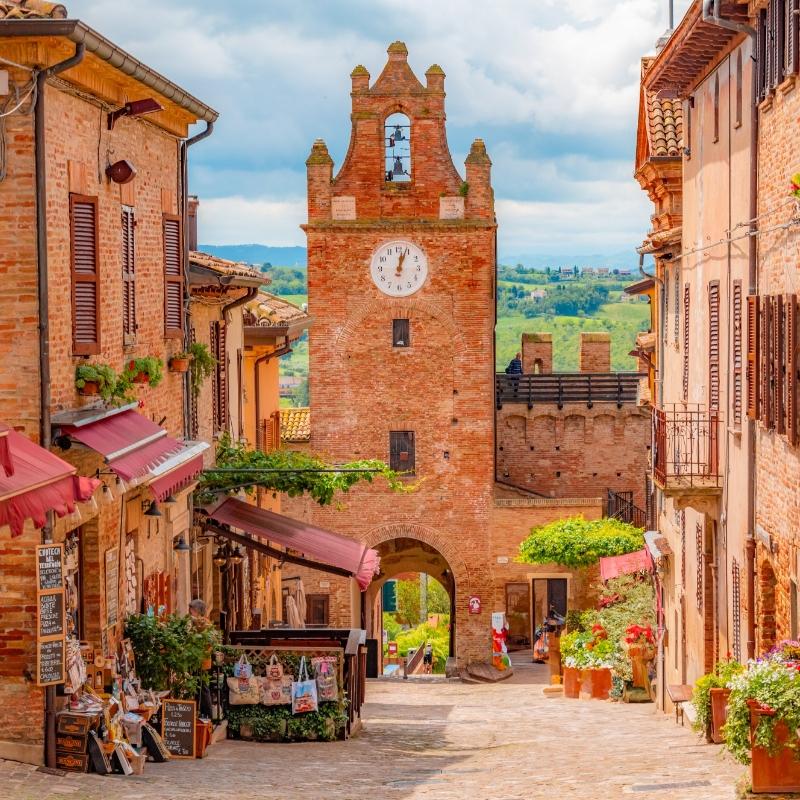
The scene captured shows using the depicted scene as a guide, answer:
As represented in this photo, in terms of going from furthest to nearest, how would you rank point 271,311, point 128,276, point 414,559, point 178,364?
point 414,559, point 271,311, point 178,364, point 128,276

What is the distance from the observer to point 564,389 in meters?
43.0

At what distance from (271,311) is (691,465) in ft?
40.2

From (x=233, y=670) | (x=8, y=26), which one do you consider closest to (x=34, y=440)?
(x=8, y=26)

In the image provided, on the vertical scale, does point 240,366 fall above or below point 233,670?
above

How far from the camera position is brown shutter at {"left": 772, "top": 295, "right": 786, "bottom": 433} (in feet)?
44.4

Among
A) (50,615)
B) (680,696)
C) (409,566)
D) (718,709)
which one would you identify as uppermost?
(50,615)

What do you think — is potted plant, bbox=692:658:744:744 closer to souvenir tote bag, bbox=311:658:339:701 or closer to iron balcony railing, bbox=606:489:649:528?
souvenir tote bag, bbox=311:658:339:701

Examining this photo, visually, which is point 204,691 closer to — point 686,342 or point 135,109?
point 135,109

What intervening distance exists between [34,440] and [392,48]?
28.2 m

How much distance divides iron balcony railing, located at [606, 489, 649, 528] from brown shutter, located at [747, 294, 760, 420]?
24834 mm

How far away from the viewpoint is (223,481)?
20.5 m

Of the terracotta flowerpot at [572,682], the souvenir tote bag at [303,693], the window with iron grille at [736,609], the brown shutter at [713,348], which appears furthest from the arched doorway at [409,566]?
the souvenir tote bag at [303,693]

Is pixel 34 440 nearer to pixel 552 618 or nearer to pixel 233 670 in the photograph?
pixel 233 670

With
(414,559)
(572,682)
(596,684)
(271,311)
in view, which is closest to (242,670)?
(596,684)
